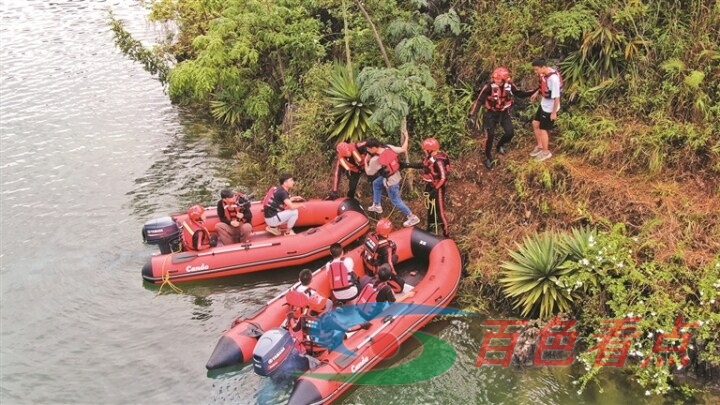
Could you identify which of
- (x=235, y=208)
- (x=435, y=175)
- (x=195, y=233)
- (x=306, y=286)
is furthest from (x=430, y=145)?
(x=195, y=233)

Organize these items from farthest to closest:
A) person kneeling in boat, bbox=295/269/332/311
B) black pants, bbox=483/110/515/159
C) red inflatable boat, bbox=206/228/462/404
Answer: black pants, bbox=483/110/515/159
person kneeling in boat, bbox=295/269/332/311
red inflatable boat, bbox=206/228/462/404

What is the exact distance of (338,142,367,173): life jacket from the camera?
11445 millimetres

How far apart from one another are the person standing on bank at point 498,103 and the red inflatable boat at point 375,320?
2129mm

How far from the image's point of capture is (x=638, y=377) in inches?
338

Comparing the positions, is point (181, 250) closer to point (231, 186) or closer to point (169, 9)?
point (231, 186)

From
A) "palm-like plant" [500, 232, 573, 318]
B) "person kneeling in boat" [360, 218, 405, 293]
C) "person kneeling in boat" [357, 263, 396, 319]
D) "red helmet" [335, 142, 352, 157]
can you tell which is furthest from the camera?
"red helmet" [335, 142, 352, 157]

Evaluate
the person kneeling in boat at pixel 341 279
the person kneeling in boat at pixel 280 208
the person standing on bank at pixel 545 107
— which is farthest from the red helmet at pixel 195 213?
the person standing on bank at pixel 545 107

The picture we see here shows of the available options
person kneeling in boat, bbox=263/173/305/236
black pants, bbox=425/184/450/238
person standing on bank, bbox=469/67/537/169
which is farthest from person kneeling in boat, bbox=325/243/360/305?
person standing on bank, bbox=469/67/537/169

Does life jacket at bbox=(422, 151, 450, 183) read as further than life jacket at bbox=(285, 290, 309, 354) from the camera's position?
Yes

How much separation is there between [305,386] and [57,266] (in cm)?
604

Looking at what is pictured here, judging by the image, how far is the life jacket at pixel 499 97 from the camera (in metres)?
11.0

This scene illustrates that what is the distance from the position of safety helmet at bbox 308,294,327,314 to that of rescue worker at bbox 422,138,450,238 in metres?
3.08

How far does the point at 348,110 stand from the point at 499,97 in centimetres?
298

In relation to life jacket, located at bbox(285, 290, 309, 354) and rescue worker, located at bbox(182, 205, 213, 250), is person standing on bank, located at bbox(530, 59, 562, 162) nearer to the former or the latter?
life jacket, located at bbox(285, 290, 309, 354)
